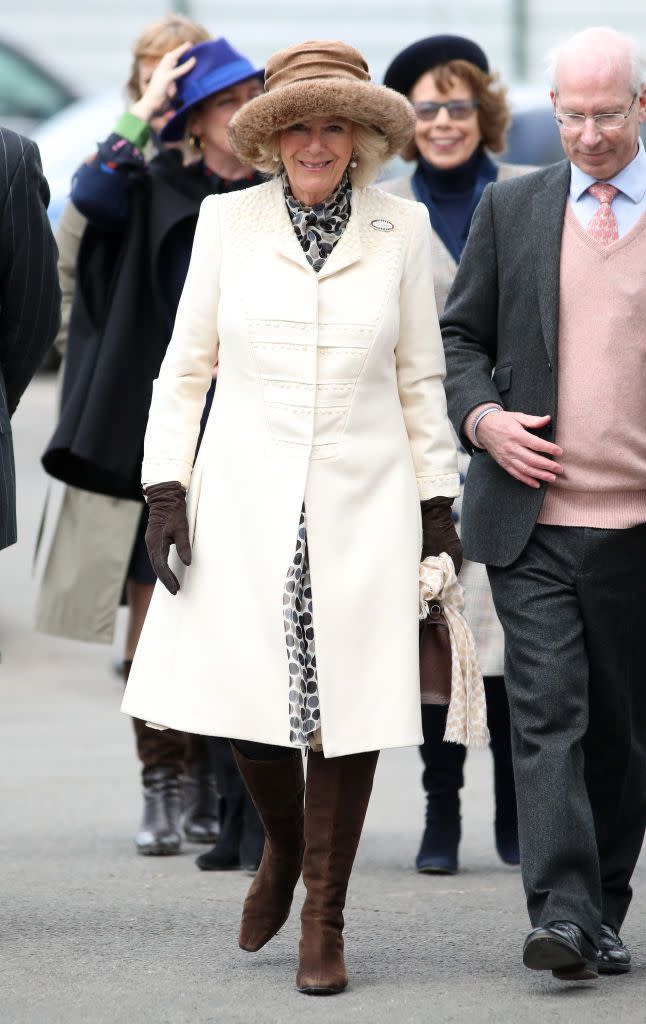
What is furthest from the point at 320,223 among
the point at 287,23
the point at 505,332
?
the point at 287,23

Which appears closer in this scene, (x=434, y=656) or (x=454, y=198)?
(x=434, y=656)

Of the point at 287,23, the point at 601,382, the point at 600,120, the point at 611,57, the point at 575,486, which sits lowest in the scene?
the point at 575,486

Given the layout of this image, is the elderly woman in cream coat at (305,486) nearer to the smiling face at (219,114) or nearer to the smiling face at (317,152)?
the smiling face at (317,152)

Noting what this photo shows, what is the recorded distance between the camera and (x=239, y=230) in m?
4.74

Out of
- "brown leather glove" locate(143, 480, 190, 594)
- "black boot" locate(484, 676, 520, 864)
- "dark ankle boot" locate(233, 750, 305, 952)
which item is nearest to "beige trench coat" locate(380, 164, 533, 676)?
"black boot" locate(484, 676, 520, 864)

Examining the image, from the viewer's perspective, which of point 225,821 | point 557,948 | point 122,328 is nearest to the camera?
point 557,948

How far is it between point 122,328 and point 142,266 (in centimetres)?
19

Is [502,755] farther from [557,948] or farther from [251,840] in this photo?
[557,948]

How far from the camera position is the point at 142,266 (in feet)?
20.7

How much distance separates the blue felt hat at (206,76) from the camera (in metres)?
6.19

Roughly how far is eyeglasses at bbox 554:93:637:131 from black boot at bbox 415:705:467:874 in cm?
208

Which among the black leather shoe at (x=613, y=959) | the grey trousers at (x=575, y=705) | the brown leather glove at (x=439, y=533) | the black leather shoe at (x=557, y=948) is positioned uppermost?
the brown leather glove at (x=439, y=533)

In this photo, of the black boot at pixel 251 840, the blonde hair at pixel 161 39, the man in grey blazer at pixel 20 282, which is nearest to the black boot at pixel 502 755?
the black boot at pixel 251 840

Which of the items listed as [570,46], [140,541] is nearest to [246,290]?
[570,46]
